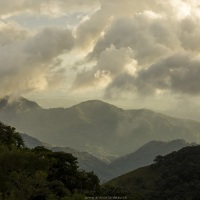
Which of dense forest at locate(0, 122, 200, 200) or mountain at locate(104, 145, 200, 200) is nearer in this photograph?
dense forest at locate(0, 122, 200, 200)

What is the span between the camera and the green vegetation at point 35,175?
50125 mm

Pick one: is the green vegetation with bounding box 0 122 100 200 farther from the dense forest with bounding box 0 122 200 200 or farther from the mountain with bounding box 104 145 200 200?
the mountain with bounding box 104 145 200 200

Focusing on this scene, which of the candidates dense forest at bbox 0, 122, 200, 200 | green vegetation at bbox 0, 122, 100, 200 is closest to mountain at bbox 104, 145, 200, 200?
dense forest at bbox 0, 122, 200, 200

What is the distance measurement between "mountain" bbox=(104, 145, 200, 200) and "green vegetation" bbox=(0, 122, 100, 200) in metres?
61.6

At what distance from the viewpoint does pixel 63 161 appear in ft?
287

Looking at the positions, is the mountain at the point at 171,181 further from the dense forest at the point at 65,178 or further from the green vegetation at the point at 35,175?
the green vegetation at the point at 35,175

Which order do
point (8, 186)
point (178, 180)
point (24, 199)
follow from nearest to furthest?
point (24, 199), point (8, 186), point (178, 180)

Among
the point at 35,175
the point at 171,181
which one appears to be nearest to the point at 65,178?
the point at 35,175

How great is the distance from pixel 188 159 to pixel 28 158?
453 feet

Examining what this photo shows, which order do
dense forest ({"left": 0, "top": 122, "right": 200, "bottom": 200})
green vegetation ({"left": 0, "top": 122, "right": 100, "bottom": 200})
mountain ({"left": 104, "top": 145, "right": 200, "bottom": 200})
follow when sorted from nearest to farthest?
green vegetation ({"left": 0, "top": 122, "right": 100, "bottom": 200}), dense forest ({"left": 0, "top": 122, "right": 200, "bottom": 200}), mountain ({"left": 104, "top": 145, "right": 200, "bottom": 200})

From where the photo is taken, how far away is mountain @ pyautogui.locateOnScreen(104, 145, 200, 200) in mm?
162500

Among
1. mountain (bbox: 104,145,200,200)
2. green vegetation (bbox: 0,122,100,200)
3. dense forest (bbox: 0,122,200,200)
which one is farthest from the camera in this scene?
mountain (bbox: 104,145,200,200)

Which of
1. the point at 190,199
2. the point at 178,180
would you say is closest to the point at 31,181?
the point at 190,199

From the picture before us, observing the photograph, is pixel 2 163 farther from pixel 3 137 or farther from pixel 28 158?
pixel 3 137
